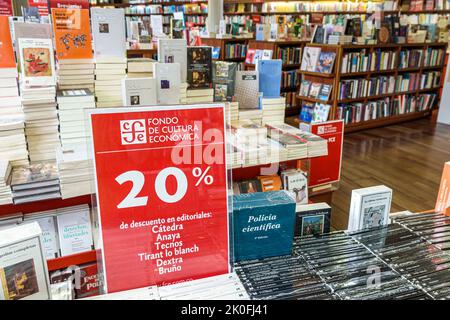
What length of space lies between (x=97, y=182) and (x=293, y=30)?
305 inches

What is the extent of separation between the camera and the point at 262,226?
→ 1.14 meters

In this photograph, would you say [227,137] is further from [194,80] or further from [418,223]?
[194,80]

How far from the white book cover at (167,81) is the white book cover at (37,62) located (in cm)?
63

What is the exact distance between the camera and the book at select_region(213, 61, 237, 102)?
2908 mm

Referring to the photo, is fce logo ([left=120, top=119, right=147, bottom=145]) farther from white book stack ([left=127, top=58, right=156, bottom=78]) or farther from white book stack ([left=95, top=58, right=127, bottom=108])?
white book stack ([left=127, top=58, right=156, bottom=78])

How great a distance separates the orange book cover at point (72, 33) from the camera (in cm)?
246

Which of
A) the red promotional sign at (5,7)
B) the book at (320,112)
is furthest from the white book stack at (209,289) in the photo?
the book at (320,112)

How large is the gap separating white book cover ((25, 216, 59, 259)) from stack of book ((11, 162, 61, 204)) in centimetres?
20

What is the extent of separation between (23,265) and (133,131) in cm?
41

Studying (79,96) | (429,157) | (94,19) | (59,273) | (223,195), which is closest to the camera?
(223,195)

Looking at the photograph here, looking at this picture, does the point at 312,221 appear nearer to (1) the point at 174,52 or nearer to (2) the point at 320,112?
(1) the point at 174,52

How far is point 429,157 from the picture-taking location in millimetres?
5332

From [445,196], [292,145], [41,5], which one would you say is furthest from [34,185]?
[41,5]
